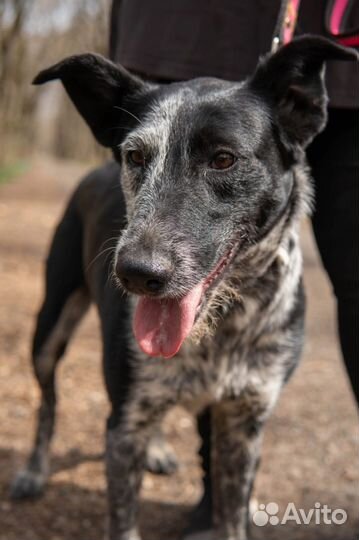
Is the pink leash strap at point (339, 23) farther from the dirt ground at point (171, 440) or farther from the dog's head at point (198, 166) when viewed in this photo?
the dirt ground at point (171, 440)

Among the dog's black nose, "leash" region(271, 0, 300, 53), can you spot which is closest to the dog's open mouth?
the dog's black nose

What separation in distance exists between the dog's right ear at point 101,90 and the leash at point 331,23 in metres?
0.50

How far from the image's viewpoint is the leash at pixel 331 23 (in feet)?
8.75

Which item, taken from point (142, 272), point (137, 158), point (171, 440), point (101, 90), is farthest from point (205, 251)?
point (171, 440)

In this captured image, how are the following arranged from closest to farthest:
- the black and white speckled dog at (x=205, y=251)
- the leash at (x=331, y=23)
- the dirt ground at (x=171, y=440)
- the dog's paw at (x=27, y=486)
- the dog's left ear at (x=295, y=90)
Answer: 1. the black and white speckled dog at (x=205, y=251)
2. the dog's left ear at (x=295, y=90)
3. the leash at (x=331, y=23)
4. the dirt ground at (x=171, y=440)
5. the dog's paw at (x=27, y=486)

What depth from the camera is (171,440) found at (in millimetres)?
4461

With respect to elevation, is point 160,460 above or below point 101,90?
below

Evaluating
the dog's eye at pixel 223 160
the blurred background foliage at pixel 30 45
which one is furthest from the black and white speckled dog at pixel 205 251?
the blurred background foliage at pixel 30 45

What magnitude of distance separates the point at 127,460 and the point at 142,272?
1.03 metres

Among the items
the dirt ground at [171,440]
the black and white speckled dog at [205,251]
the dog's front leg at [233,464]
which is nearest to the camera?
the black and white speckled dog at [205,251]

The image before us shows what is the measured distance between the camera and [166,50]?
2.86 metres

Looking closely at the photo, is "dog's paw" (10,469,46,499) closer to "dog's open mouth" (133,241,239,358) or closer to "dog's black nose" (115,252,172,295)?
"dog's open mouth" (133,241,239,358)

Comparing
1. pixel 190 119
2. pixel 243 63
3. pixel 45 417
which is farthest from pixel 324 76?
pixel 45 417

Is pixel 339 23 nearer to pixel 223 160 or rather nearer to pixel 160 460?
pixel 223 160
